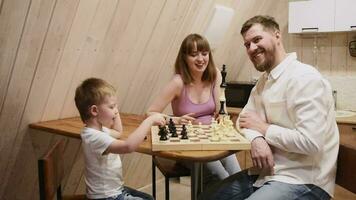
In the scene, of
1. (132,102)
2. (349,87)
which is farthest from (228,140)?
(349,87)

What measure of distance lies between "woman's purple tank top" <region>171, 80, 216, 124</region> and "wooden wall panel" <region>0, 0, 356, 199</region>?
0.46 m

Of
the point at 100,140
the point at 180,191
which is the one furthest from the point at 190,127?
the point at 180,191

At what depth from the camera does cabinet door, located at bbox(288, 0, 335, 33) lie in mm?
3598

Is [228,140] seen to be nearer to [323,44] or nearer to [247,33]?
[247,33]

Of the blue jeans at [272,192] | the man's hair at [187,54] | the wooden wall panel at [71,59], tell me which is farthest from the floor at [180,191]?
the blue jeans at [272,192]

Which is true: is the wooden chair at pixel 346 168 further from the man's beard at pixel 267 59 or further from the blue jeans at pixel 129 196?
the blue jeans at pixel 129 196

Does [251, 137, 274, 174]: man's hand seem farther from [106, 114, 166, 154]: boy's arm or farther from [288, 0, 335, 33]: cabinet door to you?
[288, 0, 335, 33]: cabinet door

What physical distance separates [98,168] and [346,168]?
1121mm

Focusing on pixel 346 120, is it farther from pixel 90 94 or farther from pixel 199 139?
pixel 90 94

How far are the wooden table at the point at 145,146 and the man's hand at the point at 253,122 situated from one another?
183mm

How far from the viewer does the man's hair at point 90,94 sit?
1.81 metres

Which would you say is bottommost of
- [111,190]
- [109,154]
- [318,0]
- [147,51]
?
[111,190]

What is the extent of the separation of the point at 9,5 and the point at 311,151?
61.6 inches

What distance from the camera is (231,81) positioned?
445 centimetres
